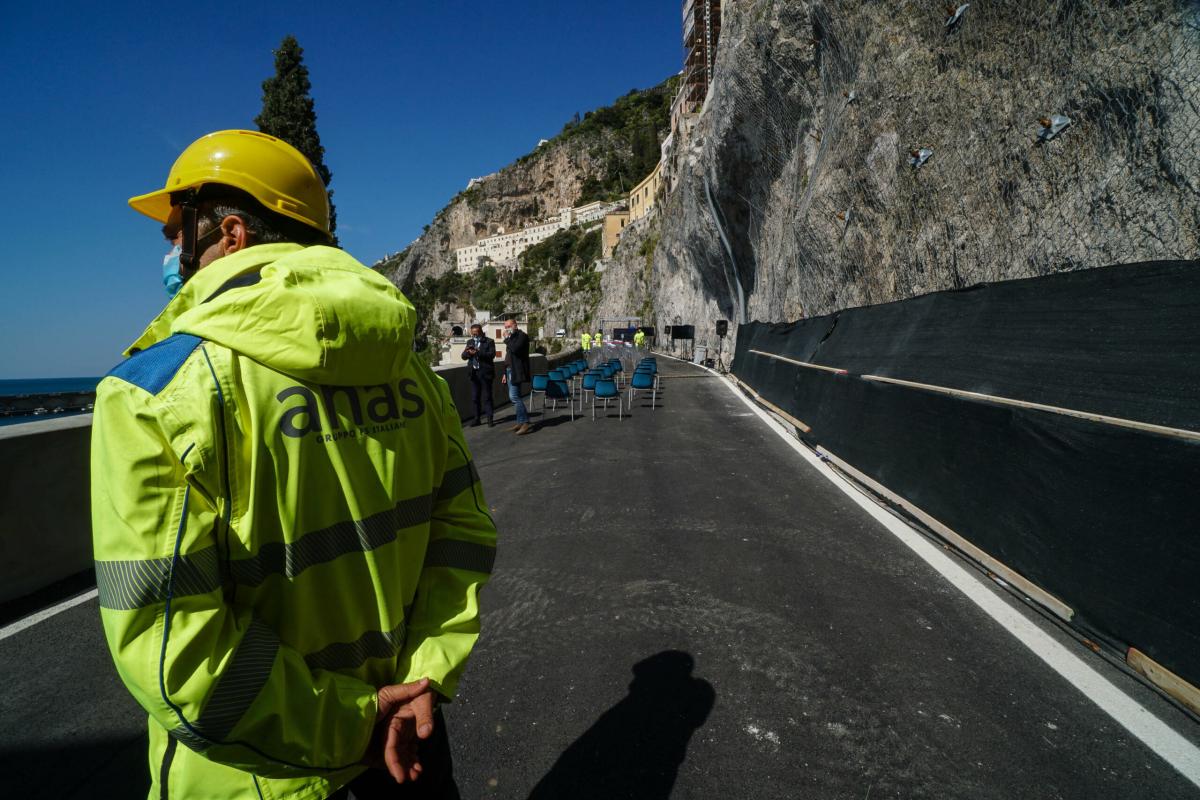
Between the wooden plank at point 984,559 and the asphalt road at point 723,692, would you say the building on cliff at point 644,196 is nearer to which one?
the wooden plank at point 984,559

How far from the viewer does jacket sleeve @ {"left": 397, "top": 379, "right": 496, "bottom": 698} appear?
1376mm

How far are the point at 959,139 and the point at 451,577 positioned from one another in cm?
1337

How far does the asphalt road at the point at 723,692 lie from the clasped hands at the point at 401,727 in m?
1.13

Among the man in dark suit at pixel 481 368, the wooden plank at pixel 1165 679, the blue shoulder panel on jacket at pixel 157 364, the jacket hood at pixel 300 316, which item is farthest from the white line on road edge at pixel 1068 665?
the man in dark suit at pixel 481 368

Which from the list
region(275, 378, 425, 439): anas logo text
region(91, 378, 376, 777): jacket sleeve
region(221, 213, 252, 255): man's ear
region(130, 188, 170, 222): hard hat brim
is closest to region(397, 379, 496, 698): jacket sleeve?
region(275, 378, 425, 439): anas logo text

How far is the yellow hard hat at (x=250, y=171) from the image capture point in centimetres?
137

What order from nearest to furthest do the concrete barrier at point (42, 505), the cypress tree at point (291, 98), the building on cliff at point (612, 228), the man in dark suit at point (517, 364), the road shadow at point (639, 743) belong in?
the road shadow at point (639, 743), the concrete barrier at point (42, 505), the man in dark suit at point (517, 364), the cypress tree at point (291, 98), the building on cliff at point (612, 228)

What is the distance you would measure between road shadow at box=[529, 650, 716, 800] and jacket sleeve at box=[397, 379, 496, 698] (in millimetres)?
1161

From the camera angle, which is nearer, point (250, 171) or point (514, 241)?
point (250, 171)

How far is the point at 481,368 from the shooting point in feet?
38.1

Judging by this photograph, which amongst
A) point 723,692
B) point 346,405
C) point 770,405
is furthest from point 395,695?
point 770,405

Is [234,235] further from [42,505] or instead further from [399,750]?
[42,505]

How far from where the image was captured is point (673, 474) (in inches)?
277

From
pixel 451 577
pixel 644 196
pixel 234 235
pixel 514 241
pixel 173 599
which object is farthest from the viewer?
pixel 514 241
